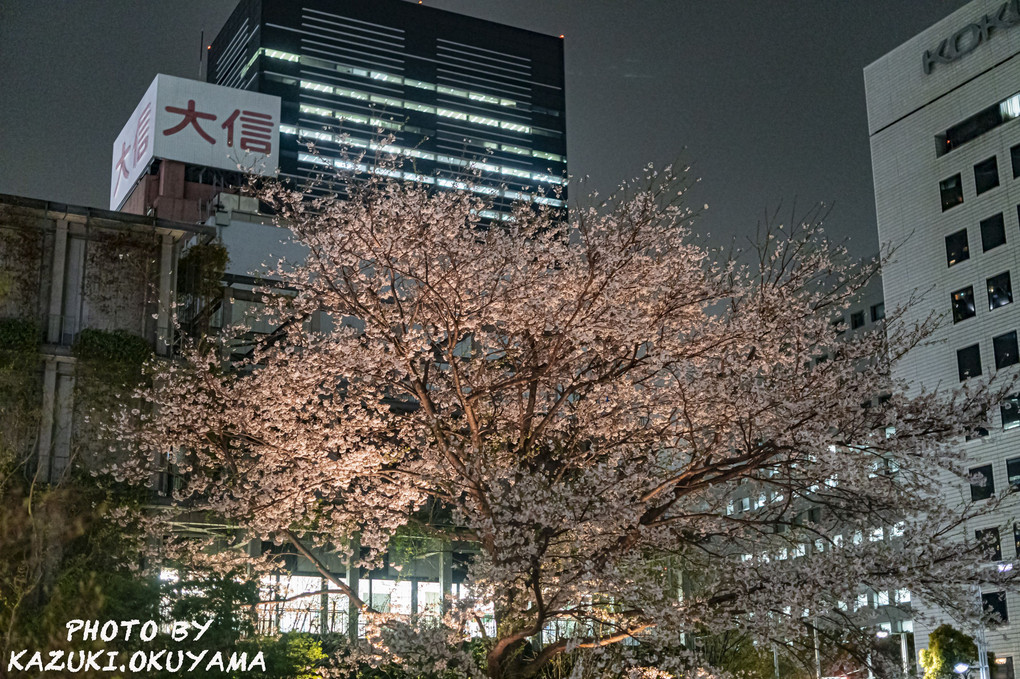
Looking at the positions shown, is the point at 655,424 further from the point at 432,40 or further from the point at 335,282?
the point at 432,40

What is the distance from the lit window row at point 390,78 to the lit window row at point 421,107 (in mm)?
2389

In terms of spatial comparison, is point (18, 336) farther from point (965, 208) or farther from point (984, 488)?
point (965, 208)

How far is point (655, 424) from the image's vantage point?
15.3 metres

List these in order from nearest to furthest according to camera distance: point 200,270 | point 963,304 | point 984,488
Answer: point 200,270 → point 984,488 → point 963,304

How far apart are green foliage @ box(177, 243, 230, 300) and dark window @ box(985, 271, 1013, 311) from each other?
33.7 metres

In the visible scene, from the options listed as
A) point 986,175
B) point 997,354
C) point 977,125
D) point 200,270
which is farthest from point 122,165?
point 997,354

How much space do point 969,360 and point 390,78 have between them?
345ft

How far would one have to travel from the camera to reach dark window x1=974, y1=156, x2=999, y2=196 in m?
46.9

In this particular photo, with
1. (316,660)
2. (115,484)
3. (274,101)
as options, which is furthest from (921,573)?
(274,101)

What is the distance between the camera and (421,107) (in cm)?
13838

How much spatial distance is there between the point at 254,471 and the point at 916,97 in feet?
151

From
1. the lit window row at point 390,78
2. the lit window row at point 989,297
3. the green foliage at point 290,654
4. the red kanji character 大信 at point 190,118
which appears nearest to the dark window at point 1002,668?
the lit window row at point 989,297

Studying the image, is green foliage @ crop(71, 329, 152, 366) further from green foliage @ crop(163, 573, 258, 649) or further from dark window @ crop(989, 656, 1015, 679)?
dark window @ crop(989, 656, 1015, 679)

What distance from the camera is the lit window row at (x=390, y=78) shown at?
12800 cm
